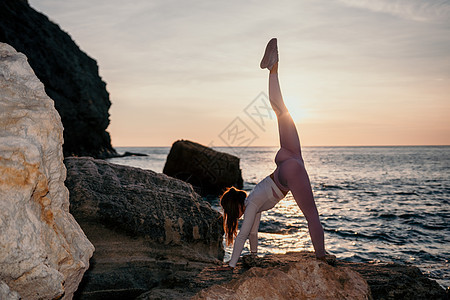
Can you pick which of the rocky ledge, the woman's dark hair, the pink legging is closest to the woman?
the pink legging

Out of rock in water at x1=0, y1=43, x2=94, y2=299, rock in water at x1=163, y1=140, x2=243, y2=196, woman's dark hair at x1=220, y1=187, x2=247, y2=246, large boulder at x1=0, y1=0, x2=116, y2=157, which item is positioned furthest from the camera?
large boulder at x1=0, y1=0, x2=116, y2=157

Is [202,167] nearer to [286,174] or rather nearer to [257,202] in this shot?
[257,202]

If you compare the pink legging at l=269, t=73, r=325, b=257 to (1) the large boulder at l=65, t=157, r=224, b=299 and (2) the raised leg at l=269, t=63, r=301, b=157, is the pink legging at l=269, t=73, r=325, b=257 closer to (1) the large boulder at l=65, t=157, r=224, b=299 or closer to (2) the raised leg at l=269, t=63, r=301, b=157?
(2) the raised leg at l=269, t=63, r=301, b=157

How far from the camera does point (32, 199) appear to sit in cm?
212

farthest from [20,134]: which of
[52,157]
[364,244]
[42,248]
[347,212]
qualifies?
[347,212]

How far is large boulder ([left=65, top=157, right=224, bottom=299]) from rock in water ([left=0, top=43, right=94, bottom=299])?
1.98m

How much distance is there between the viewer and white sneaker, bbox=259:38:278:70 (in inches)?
182

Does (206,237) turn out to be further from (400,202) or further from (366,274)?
(400,202)

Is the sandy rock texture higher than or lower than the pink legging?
lower

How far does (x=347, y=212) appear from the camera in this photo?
14.0 metres

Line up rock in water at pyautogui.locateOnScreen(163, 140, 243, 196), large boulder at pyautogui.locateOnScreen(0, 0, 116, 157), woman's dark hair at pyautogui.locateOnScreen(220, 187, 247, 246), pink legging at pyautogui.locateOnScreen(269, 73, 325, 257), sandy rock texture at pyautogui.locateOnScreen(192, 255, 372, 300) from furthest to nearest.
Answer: large boulder at pyautogui.locateOnScreen(0, 0, 116, 157)
rock in water at pyautogui.locateOnScreen(163, 140, 243, 196)
woman's dark hair at pyautogui.locateOnScreen(220, 187, 247, 246)
pink legging at pyautogui.locateOnScreen(269, 73, 325, 257)
sandy rock texture at pyautogui.locateOnScreen(192, 255, 372, 300)

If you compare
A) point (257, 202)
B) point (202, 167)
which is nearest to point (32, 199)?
point (257, 202)

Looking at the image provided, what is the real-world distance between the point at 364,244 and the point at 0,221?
881 cm

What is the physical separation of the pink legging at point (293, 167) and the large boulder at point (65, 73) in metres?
30.7
